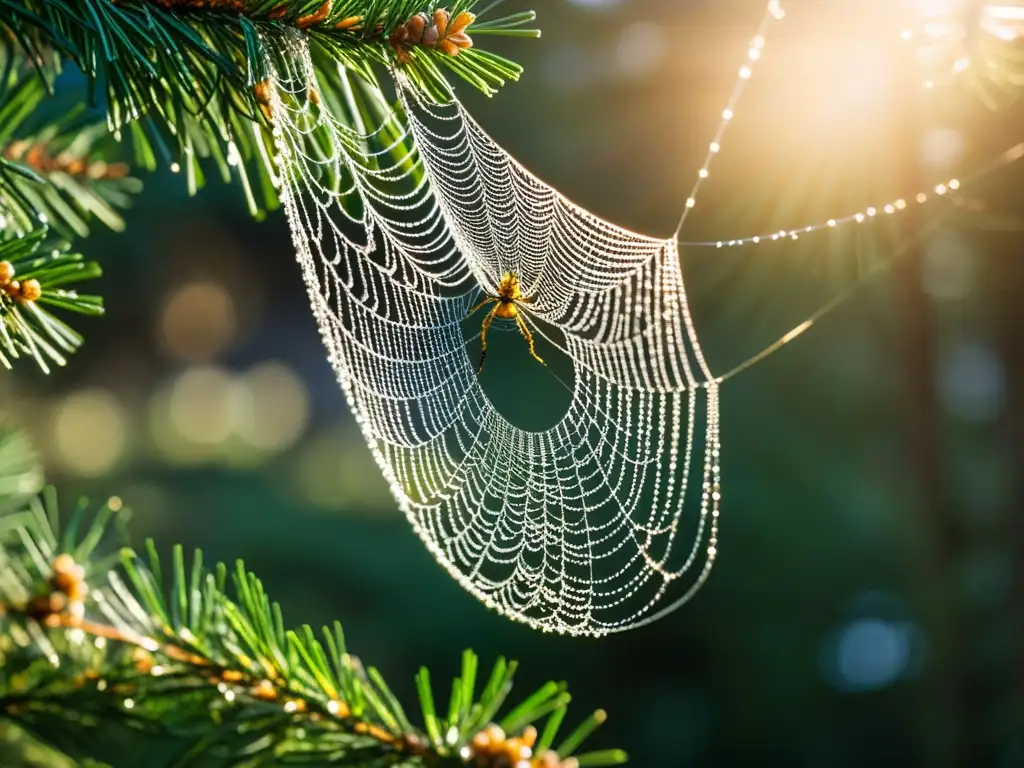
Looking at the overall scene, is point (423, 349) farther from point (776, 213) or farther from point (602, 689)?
point (602, 689)

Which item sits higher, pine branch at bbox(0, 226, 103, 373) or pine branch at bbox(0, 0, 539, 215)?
pine branch at bbox(0, 0, 539, 215)

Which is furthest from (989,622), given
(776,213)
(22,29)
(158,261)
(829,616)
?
(158,261)

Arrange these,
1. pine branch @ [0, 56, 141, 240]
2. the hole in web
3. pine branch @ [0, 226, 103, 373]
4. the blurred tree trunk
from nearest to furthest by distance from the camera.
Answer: pine branch @ [0, 226, 103, 373] < pine branch @ [0, 56, 141, 240] < the hole in web < the blurred tree trunk

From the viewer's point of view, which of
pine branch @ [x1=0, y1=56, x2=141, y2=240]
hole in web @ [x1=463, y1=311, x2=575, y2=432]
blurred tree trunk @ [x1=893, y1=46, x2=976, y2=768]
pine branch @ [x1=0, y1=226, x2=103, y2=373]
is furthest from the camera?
blurred tree trunk @ [x1=893, y1=46, x2=976, y2=768]

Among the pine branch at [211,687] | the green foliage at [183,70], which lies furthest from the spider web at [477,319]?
the pine branch at [211,687]

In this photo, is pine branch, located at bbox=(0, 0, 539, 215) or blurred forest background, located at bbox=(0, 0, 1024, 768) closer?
pine branch, located at bbox=(0, 0, 539, 215)

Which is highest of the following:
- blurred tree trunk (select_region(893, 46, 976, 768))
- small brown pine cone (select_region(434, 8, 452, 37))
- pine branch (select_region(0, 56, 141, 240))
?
small brown pine cone (select_region(434, 8, 452, 37))

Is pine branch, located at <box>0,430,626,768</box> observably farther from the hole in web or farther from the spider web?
the hole in web

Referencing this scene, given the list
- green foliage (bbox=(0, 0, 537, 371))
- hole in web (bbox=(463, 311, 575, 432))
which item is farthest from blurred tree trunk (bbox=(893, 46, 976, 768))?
green foliage (bbox=(0, 0, 537, 371))
